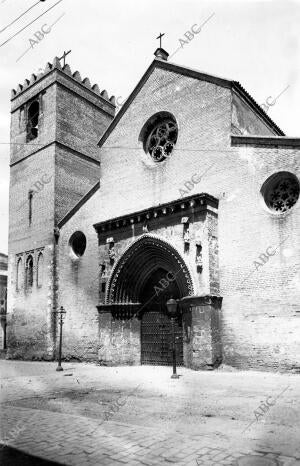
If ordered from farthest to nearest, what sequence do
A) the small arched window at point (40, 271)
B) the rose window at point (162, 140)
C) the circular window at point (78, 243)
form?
1. the small arched window at point (40, 271)
2. the circular window at point (78, 243)
3. the rose window at point (162, 140)

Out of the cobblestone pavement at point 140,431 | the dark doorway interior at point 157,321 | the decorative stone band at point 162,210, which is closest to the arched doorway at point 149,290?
the dark doorway interior at point 157,321

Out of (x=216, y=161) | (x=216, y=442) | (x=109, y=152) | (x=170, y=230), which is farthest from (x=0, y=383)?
(x=109, y=152)

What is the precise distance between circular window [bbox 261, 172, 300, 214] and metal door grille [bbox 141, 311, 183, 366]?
5.57 meters

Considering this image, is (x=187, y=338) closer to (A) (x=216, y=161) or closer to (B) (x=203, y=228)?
(B) (x=203, y=228)

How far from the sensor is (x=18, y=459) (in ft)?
16.2

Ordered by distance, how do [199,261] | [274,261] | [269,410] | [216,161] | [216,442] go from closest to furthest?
[216,442]
[269,410]
[274,261]
[199,261]
[216,161]

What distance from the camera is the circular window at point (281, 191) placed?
13.7 meters

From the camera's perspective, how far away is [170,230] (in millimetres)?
15555

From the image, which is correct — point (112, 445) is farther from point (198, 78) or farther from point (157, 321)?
point (198, 78)

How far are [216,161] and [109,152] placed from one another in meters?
6.13

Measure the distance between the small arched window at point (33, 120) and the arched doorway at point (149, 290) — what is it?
11353 mm

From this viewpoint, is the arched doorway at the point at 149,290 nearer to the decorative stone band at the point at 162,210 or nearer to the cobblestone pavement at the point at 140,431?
the decorative stone band at the point at 162,210

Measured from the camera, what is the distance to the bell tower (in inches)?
843

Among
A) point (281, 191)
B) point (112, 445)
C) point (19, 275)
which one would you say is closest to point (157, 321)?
point (281, 191)
